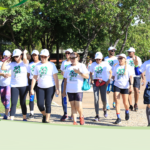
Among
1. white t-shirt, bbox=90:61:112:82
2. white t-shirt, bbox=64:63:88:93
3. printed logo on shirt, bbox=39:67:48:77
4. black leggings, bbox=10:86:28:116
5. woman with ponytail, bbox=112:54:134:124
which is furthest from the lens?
white t-shirt, bbox=90:61:112:82

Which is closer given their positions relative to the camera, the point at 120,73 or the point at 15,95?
the point at 15,95

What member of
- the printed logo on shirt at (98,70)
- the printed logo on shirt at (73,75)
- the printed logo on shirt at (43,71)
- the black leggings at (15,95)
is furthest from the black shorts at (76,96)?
the printed logo on shirt at (98,70)

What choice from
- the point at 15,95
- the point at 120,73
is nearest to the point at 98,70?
the point at 120,73

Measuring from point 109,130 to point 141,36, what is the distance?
178ft

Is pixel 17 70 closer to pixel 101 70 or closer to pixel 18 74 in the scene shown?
pixel 18 74

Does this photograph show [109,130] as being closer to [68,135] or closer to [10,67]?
[68,135]

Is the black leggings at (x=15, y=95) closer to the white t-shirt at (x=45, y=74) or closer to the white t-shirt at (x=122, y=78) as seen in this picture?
the white t-shirt at (x=45, y=74)

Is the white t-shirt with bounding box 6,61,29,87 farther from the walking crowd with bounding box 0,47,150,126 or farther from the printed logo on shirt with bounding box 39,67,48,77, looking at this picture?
the printed logo on shirt with bounding box 39,67,48,77

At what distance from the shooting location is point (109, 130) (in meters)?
2.88

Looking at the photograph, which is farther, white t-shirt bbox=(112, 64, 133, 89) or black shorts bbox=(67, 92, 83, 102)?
white t-shirt bbox=(112, 64, 133, 89)

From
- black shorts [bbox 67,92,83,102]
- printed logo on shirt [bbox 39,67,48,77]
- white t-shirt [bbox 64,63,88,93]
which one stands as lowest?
black shorts [bbox 67,92,83,102]

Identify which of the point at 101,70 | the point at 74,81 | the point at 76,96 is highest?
the point at 101,70

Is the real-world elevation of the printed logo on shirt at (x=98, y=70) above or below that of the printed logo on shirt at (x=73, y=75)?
above

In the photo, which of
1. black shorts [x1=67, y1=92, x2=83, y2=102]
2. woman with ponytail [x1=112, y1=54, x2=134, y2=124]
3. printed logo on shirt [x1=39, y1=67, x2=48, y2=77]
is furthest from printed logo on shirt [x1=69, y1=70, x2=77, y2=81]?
woman with ponytail [x1=112, y1=54, x2=134, y2=124]
